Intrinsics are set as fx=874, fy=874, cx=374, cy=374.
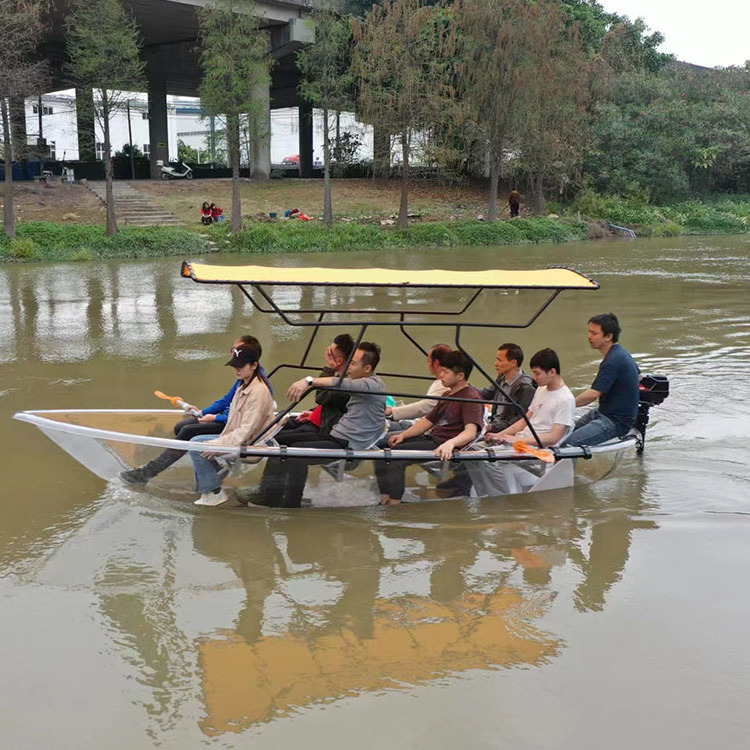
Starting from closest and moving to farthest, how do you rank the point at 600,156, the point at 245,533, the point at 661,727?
the point at 661,727
the point at 245,533
the point at 600,156

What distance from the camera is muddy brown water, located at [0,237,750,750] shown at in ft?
13.8

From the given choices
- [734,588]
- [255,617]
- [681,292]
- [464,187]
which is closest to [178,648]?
[255,617]

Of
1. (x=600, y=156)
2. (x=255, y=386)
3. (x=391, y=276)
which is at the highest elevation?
(x=600, y=156)

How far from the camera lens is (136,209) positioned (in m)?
30.9

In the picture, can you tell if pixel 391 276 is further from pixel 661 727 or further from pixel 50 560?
pixel 661 727

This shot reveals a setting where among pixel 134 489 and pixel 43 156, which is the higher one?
pixel 43 156

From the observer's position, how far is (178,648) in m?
4.85

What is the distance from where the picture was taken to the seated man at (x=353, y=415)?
654 centimetres

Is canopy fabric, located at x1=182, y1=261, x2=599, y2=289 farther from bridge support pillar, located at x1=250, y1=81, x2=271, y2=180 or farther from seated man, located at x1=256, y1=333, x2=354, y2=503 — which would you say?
bridge support pillar, located at x1=250, y1=81, x2=271, y2=180

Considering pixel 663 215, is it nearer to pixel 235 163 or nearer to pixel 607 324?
pixel 235 163

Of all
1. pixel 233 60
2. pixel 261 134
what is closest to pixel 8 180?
pixel 233 60

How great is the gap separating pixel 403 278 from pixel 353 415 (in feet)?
3.88

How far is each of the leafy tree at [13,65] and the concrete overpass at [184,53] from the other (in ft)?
8.08

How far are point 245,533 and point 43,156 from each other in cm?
3700
